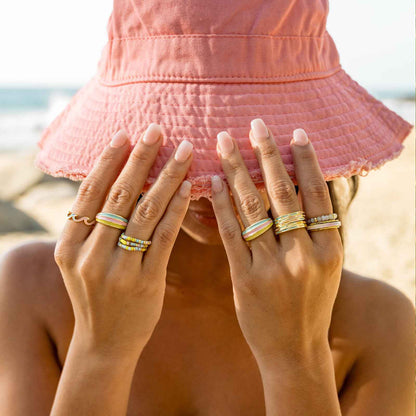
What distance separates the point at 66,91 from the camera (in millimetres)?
40250

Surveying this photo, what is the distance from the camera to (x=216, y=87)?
1.58 meters

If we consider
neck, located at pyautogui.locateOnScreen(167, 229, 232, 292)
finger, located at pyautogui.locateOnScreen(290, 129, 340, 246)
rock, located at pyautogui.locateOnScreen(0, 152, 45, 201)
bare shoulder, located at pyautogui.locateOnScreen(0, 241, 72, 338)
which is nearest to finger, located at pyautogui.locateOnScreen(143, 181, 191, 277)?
finger, located at pyautogui.locateOnScreen(290, 129, 340, 246)

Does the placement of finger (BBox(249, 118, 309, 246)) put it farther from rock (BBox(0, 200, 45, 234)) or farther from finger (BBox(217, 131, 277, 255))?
rock (BBox(0, 200, 45, 234))

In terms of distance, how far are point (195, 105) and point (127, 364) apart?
0.89 metres

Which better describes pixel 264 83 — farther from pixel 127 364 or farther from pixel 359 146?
pixel 127 364

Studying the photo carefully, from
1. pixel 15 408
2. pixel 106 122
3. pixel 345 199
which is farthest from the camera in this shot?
pixel 345 199

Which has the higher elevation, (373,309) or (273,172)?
(273,172)

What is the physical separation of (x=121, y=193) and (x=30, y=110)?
34752mm

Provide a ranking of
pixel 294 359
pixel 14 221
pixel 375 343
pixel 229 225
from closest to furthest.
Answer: pixel 229 225, pixel 294 359, pixel 375 343, pixel 14 221

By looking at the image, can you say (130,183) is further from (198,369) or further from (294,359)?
(198,369)

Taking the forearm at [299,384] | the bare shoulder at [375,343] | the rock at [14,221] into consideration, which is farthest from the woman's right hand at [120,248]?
the rock at [14,221]

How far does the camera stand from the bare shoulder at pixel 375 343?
218 cm

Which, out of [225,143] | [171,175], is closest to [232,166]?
[225,143]

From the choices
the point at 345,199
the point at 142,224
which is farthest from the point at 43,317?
the point at 345,199
